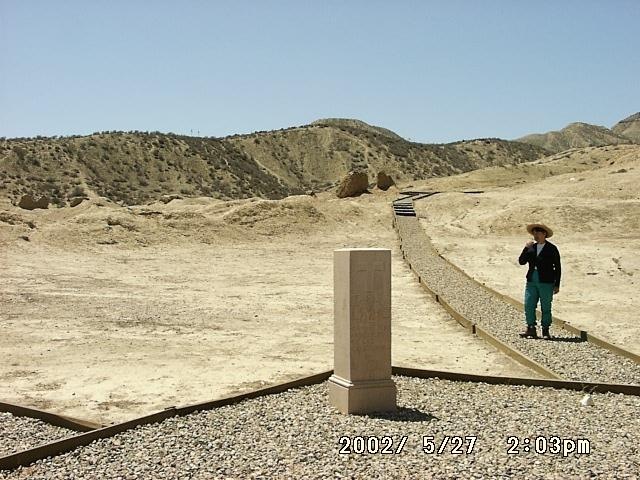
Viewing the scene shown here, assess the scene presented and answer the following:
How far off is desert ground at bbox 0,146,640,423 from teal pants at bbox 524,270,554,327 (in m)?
0.97

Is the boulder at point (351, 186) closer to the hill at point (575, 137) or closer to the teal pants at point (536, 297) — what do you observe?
the teal pants at point (536, 297)

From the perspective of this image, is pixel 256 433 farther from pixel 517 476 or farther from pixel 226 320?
pixel 226 320

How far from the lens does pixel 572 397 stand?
26.0ft

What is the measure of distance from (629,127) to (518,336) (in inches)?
6623

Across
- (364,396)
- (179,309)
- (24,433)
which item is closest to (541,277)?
(364,396)

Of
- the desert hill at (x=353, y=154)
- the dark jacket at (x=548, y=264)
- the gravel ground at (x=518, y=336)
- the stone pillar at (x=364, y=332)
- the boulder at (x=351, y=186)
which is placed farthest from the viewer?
the desert hill at (x=353, y=154)

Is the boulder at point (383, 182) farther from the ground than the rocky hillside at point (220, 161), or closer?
closer

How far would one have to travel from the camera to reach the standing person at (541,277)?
11.8 metres

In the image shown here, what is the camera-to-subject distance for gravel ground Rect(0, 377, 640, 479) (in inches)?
219

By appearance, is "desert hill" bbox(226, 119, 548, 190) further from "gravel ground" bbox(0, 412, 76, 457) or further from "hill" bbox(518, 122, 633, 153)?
"gravel ground" bbox(0, 412, 76, 457)

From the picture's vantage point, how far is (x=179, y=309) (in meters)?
15.1

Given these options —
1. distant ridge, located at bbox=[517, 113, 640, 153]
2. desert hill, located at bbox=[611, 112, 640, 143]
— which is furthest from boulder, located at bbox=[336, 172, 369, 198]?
desert hill, located at bbox=[611, 112, 640, 143]

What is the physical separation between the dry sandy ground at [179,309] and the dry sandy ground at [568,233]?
2493 millimetres
